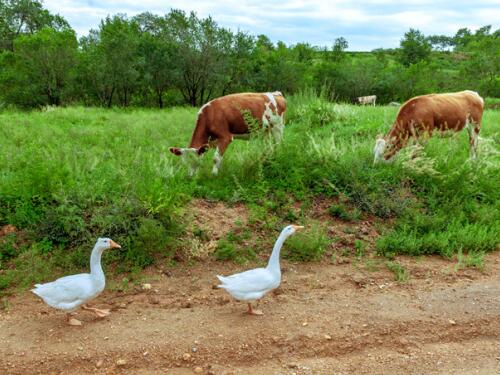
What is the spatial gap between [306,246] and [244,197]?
→ 5.23 ft

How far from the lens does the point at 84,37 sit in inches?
1320

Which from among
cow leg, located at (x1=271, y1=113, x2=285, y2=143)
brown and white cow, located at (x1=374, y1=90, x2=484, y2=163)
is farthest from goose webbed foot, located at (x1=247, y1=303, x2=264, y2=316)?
cow leg, located at (x1=271, y1=113, x2=285, y2=143)

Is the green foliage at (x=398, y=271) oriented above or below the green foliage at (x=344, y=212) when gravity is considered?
below

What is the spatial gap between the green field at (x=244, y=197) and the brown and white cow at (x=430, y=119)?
14.7 inches

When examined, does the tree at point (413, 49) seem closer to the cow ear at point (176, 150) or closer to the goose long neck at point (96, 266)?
the cow ear at point (176, 150)

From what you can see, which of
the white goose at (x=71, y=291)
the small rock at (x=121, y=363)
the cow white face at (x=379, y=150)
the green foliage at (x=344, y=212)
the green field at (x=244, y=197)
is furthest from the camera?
the cow white face at (x=379, y=150)

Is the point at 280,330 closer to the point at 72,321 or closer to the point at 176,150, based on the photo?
the point at 72,321

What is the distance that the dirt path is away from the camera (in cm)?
394

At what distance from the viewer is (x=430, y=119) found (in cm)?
920

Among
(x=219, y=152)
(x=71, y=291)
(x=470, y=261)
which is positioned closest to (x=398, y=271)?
(x=470, y=261)

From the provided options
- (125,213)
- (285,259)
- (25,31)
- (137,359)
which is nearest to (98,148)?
Result: (125,213)

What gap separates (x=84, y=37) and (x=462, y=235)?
33.5 m

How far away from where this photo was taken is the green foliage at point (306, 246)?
6102 millimetres

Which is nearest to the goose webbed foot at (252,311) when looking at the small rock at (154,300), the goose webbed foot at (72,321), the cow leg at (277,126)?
the small rock at (154,300)
